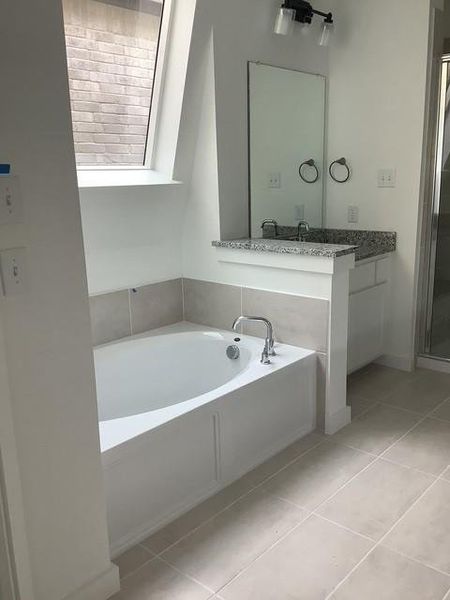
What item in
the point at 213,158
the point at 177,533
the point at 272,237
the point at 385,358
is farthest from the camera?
the point at 385,358

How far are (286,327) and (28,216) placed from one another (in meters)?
1.73

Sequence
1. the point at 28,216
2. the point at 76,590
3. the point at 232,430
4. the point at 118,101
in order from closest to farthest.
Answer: the point at 28,216 < the point at 76,590 < the point at 232,430 < the point at 118,101

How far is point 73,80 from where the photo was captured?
101 inches

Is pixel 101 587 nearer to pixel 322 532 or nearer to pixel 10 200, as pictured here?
pixel 322 532

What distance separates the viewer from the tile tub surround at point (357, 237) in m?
3.39

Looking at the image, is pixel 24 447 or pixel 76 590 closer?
pixel 24 447

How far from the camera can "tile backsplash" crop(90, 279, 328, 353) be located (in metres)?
2.80

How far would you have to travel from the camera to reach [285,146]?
3.46 m

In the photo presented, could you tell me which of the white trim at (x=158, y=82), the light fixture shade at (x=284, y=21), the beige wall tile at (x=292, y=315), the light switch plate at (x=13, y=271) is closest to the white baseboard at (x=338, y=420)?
Answer: the beige wall tile at (x=292, y=315)

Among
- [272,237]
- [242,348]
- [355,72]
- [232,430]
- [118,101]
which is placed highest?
[355,72]

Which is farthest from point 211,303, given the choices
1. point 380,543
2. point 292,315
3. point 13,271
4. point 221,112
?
point 13,271

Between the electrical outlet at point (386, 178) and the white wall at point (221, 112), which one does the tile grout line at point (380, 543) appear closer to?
the white wall at point (221, 112)

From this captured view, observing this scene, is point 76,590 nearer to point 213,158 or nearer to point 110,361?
point 110,361

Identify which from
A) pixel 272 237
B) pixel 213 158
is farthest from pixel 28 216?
pixel 272 237
